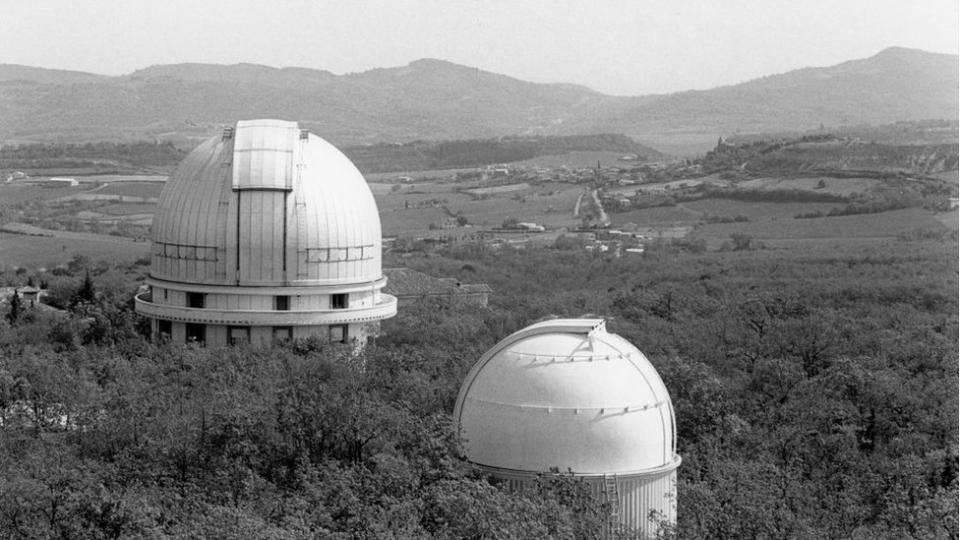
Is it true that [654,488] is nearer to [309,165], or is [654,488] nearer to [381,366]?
[381,366]


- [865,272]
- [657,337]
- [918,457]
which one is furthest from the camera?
[865,272]

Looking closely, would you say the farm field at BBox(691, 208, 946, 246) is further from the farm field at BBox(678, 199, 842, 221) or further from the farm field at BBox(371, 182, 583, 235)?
the farm field at BBox(371, 182, 583, 235)

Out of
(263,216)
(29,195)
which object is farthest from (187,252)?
(29,195)

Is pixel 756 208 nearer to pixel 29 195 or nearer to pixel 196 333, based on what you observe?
pixel 29 195

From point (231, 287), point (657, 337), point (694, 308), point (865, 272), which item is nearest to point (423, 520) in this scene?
point (231, 287)

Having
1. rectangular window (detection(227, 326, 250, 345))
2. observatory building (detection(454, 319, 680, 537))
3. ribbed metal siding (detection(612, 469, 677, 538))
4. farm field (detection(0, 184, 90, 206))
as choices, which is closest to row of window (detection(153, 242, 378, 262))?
rectangular window (detection(227, 326, 250, 345))

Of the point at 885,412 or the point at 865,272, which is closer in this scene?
the point at 885,412
